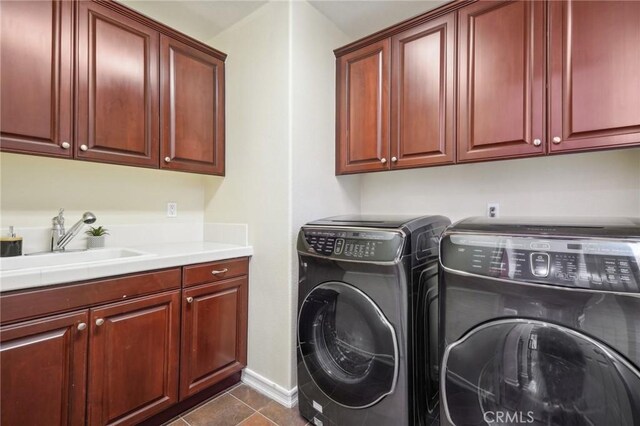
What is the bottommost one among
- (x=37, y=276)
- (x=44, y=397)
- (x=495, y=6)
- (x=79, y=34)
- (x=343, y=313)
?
(x=44, y=397)

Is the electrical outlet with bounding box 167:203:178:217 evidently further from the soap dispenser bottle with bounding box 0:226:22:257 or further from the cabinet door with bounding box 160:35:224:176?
the soap dispenser bottle with bounding box 0:226:22:257

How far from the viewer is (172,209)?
7.29ft

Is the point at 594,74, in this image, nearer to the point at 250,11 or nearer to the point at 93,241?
the point at 250,11

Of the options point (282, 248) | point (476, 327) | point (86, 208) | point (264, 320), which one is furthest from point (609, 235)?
point (86, 208)

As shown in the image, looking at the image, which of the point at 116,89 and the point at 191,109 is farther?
the point at 191,109

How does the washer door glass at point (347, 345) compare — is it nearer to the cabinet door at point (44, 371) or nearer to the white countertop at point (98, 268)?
the white countertop at point (98, 268)

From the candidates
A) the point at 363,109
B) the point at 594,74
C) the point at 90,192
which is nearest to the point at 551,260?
the point at 594,74

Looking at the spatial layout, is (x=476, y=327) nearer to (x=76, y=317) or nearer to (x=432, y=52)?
(x=432, y=52)

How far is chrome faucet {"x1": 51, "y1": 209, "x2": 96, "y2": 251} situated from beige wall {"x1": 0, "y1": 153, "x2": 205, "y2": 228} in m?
0.07

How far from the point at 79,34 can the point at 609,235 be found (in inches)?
92.8

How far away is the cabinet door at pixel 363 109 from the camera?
185 centimetres

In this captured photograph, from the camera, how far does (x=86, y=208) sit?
1.82 metres

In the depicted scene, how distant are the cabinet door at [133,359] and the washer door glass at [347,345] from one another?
686 millimetres

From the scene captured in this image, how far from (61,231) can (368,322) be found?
1723 mm
